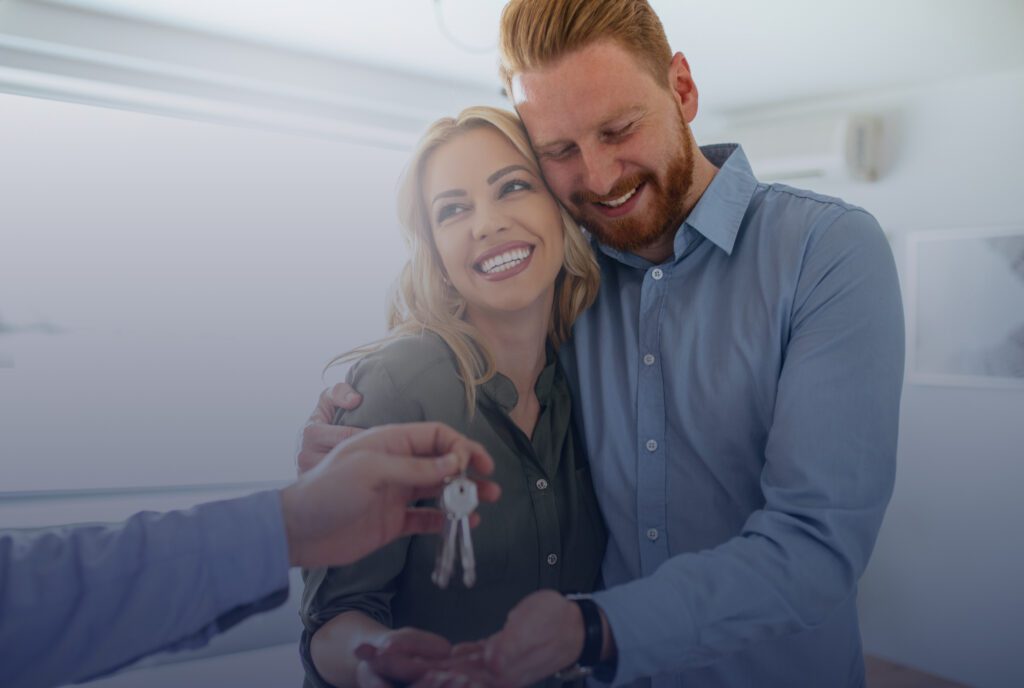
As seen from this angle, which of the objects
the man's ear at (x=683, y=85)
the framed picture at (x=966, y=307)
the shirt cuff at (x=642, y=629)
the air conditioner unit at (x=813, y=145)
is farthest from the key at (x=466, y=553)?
the air conditioner unit at (x=813, y=145)

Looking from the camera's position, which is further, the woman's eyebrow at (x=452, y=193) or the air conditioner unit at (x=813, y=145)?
the air conditioner unit at (x=813, y=145)

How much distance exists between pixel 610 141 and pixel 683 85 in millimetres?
146

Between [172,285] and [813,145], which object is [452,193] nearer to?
[172,285]

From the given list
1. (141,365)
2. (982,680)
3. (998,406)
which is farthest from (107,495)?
(982,680)

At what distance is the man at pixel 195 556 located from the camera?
23.1 inches

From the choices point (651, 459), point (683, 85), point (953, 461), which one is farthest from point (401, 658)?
point (953, 461)

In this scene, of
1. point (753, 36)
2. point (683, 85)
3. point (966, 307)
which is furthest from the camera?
point (753, 36)

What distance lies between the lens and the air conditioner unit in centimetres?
174

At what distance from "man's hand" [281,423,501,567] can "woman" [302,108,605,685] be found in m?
0.07

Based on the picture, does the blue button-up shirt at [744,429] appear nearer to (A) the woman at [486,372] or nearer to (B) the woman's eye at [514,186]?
(A) the woman at [486,372]

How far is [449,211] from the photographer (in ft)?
2.79

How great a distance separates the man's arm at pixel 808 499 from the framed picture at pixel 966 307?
815mm

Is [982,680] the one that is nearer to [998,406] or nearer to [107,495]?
[998,406]

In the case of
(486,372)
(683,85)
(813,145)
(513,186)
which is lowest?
(486,372)
